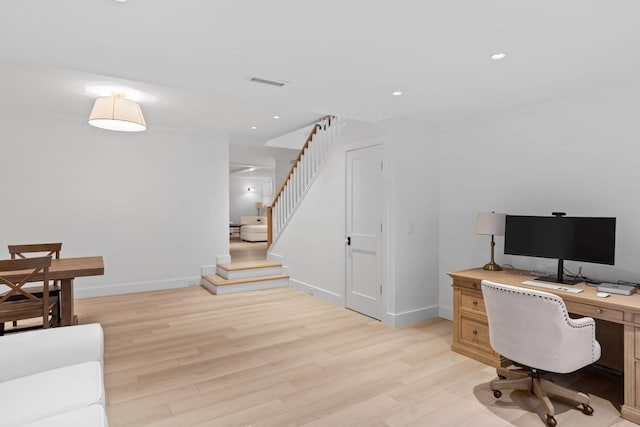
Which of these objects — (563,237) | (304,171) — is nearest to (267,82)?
(563,237)

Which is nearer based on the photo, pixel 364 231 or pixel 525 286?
pixel 525 286

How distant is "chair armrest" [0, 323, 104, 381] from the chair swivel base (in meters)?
2.70

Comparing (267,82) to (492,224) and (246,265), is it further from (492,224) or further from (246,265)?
(246,265)

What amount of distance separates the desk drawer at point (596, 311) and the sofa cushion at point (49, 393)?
303 cm

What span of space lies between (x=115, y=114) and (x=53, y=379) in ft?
9.40

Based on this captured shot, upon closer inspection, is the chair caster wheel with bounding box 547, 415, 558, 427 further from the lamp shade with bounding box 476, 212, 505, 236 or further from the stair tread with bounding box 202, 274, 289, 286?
the stair tread with bounding box 202, 274, 289, 286

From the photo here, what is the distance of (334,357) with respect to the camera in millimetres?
3342

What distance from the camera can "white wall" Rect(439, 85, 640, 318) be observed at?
2.98 m

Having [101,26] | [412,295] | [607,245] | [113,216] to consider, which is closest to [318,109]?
[101,26]

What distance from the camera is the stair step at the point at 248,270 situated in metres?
5.96

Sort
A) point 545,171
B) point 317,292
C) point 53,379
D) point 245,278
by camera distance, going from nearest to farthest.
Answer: point 53,379 < point 545,171 < point 317,292 < point 245,278

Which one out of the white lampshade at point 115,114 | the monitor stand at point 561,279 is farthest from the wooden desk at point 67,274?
the monitor stand at point 561,279

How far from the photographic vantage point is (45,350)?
82.6 inches

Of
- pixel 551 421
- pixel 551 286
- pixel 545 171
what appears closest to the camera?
pixel 551 421
